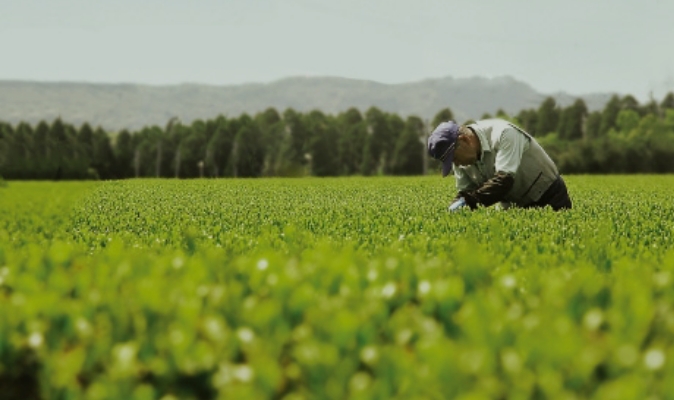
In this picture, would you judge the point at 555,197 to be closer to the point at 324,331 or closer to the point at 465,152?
the point at 465,152

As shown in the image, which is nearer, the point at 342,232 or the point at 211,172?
the point at 342,232

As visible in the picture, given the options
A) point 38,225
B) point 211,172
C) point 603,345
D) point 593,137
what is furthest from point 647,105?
point 603,345

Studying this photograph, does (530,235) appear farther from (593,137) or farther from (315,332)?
(593,137)

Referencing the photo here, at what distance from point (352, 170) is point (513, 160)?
236 feet

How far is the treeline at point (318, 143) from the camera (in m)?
61.8

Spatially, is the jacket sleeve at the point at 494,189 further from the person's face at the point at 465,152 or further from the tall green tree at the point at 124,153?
the tall green tree at the point at 124,153

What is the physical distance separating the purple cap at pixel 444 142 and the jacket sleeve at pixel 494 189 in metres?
0.47

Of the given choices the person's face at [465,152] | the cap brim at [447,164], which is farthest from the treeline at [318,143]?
the cap brim at [447,164]

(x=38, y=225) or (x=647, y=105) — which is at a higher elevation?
(x=647, y=105)

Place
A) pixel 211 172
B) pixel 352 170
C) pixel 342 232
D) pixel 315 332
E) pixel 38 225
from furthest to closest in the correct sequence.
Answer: pixel 352 170, pixel 211 172, pixel 38 225, pixel 342 232, pixel 315 332

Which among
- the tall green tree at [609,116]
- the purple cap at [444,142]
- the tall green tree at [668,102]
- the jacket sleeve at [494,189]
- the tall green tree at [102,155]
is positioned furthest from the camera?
the tall green tree at [668,102]

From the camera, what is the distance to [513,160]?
766cm

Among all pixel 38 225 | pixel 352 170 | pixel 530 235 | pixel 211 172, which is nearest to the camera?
pixel 530 235

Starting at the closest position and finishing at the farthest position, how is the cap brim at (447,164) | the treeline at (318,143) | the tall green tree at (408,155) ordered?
the cap brim at (447,164), the treeline at (318,143), the tall green tree at (408,155)
